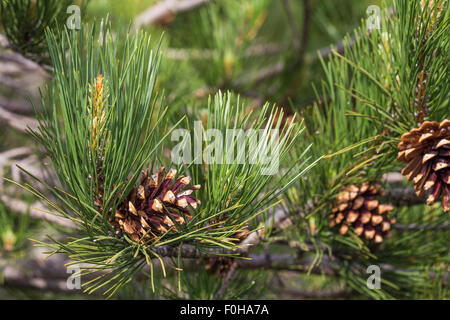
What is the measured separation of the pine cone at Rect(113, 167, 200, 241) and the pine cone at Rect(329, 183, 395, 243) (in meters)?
0.24

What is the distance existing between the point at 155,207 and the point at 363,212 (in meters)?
0.30

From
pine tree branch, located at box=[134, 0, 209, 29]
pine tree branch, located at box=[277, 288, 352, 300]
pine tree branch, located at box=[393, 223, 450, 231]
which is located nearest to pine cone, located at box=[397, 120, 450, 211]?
pine tree branch, located at box=[393, 223, 450, 231]

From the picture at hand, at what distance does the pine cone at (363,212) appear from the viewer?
55 cm

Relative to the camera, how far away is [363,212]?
1.81 ft

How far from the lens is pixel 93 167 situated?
405 mm

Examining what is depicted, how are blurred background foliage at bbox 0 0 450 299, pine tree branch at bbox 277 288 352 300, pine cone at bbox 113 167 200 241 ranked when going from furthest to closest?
1. pine tree branch at bbox 277 288 352 300
2. blurred background foliage at bbox 0 0 450 299
3. pine cone at bbox 113 167 200 241

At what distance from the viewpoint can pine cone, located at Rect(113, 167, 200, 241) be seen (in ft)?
1.35

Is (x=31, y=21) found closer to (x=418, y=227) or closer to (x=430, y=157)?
(x=430, y=157)

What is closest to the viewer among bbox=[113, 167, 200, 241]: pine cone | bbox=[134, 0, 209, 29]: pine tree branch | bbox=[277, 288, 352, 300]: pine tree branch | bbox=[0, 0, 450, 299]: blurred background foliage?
bbox=[113, 167, 200, 241]: pine cone

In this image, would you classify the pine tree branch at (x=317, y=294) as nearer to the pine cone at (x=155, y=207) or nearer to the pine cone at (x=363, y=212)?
the pine cone at (x=363, y=212)

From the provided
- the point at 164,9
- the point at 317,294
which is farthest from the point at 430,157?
the point at 164,9

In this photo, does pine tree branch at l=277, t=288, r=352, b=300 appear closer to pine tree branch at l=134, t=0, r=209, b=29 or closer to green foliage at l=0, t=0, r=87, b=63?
green foliage at l=0, t=0, r=87, b=63
